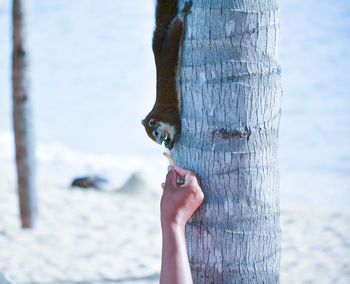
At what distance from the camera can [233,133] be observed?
1.60 meters

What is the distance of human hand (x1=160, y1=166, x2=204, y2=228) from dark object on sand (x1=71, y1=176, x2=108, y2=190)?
6177mm

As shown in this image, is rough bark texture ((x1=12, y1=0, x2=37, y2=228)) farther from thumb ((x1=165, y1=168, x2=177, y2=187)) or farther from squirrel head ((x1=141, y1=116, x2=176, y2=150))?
thumb ((x1=165, y1=168, x2=177, y2=187))

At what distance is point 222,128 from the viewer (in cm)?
160

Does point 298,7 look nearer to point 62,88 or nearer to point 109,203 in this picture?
point 62,88

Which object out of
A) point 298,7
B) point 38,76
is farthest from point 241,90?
point 298,7

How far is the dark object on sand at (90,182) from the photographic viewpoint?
7714 millimetres

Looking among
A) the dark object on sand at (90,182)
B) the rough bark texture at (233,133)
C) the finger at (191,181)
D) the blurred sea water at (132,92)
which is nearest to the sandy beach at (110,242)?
the dark object on sand at (90,182)

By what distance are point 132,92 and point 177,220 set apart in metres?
20.4

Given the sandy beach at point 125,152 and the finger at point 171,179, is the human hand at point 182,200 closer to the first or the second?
the finger at point 171,179

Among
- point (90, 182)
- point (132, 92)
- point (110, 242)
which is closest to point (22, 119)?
point (110, 242)

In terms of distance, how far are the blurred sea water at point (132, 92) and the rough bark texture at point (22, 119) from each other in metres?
0.12

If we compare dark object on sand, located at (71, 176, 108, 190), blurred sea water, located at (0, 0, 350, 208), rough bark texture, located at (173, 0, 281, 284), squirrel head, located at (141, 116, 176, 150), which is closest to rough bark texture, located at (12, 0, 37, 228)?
blurred sea water, located at (0, 0, 350, 208)

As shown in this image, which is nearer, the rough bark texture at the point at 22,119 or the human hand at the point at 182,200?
the human hand at the point at 182,200

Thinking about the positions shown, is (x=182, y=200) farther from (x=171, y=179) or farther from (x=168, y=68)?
(x=168, y=68)
